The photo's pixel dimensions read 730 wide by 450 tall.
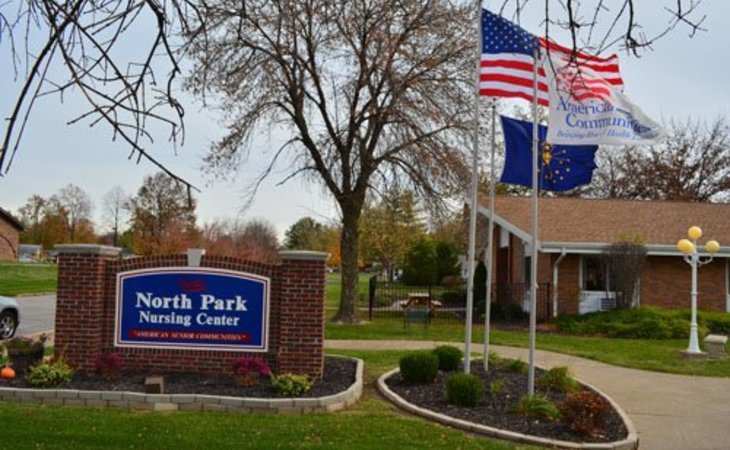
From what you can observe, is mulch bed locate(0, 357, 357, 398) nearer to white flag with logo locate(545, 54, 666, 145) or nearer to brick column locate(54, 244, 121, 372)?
brick column locate(54, 244, 121, 372)

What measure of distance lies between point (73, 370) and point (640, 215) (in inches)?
892

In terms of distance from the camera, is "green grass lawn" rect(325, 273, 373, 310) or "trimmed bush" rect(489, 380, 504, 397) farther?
"green grass lawn" rect(325, 273, 373, 310)

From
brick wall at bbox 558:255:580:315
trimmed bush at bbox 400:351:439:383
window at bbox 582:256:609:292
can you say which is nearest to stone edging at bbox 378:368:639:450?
trimmed bush at bbox 400:351:439:383

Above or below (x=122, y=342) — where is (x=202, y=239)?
above

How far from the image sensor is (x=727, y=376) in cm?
1459

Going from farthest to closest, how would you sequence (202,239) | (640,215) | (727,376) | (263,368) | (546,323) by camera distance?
1. (202,239)
2. (640,215)
3. (546,323)
4. (727,376)
5. (263,368)

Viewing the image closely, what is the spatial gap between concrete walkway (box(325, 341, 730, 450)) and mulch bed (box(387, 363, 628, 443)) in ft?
1.49

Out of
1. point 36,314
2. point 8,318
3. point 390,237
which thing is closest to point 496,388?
point 8,318

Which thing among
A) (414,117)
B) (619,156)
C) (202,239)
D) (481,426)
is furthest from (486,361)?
(619,156)

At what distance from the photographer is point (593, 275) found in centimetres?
2584

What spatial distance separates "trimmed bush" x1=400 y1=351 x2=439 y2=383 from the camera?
1159 cm

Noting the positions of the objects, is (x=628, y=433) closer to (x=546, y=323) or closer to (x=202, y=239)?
(x=546, y=323)

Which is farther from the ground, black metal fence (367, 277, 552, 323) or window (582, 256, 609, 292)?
window (582, 256, 609, 292)

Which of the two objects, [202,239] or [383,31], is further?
[202,239]
